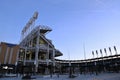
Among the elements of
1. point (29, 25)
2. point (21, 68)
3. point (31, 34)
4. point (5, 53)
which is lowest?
point (21, 68)

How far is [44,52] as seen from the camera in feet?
235

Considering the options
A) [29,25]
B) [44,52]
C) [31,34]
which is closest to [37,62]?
[44,52]

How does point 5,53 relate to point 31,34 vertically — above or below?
below

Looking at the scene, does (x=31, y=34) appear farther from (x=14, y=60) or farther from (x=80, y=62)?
(x=80, y=62)

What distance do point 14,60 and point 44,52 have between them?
1843 centimetres

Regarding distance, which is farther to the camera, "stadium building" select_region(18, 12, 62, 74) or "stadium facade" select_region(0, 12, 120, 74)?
"stadium building" select_region(18, 12, 62, 74)

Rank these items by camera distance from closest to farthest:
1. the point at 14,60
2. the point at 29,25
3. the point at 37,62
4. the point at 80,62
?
the point at 14,60
the point at 37,62
the point at 29,25
the point at 80,62

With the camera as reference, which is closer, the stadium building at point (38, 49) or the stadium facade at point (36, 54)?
the stadium facade at point (36, 54)

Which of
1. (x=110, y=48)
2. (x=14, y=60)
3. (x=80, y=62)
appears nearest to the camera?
(x=14, y=60)

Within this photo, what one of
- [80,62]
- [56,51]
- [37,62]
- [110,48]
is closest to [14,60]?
[37,62]

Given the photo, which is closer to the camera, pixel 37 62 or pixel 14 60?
pixel 14 60

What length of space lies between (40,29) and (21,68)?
2425 centimetres

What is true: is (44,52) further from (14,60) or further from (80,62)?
(80,62)

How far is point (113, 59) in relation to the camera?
264 ft
